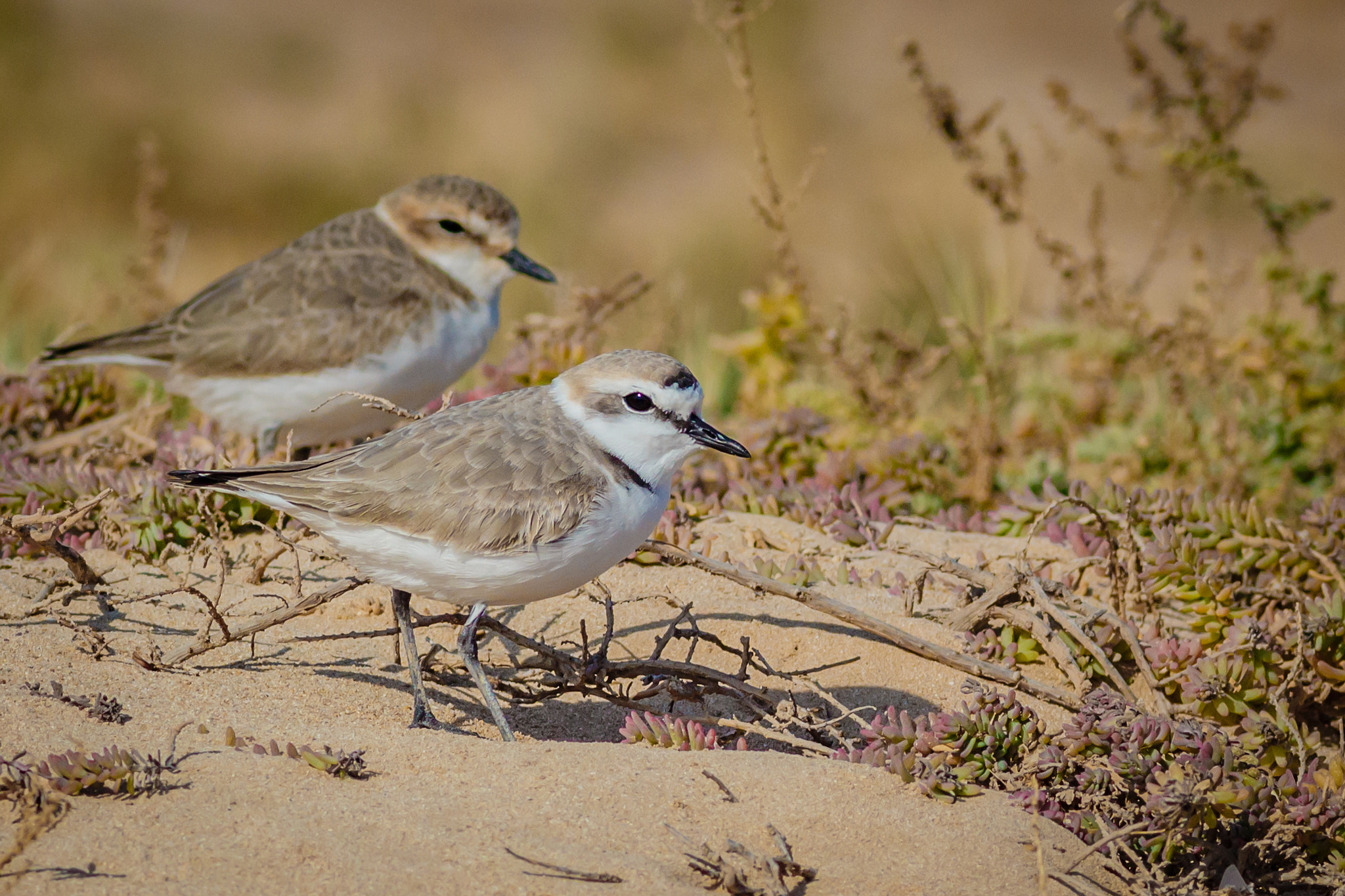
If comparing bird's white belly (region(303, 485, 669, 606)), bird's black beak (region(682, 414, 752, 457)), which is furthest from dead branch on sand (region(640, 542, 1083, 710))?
bird's white belly (region(303, 485, 669, 606))

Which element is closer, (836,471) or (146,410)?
(836,471)

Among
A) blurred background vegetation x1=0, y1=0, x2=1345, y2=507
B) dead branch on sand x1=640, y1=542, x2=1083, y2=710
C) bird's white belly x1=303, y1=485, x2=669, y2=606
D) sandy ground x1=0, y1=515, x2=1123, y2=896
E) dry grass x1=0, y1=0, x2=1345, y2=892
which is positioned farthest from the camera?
blurred background vegetation x1=0, y1=0, x2=1345, y2=507

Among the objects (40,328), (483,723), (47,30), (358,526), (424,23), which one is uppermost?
(424,23)

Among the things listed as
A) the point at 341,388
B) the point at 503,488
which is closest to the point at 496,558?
the point at 503,488

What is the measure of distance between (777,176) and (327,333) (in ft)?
33.0

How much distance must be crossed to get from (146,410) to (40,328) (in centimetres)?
256

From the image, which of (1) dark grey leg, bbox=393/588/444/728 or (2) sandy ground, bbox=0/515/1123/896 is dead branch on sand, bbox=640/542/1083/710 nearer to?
(2) sandy ground, bbox=0/515/1123/896

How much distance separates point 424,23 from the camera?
20.9 metres

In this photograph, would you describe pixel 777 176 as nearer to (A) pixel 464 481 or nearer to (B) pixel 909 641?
(B) pixel 909 641

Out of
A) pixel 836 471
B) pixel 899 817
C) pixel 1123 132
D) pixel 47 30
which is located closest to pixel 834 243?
pixel 1123 132

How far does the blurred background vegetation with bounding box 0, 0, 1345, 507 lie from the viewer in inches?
241

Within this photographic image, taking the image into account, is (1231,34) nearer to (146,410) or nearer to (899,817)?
(899,817)

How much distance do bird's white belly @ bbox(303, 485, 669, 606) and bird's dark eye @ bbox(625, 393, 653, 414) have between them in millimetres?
306

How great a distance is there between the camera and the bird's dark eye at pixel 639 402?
3.89 m
